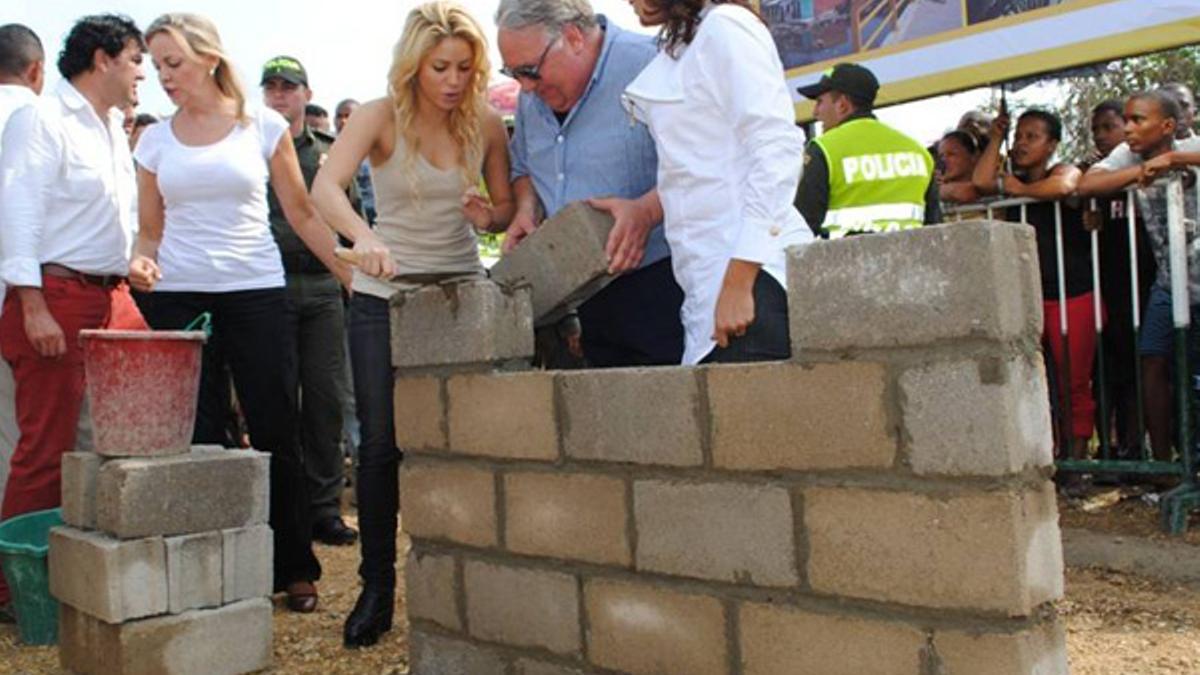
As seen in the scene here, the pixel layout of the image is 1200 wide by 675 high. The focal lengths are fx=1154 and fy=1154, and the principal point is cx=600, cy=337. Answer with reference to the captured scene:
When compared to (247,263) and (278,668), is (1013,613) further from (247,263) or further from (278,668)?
(247,263)

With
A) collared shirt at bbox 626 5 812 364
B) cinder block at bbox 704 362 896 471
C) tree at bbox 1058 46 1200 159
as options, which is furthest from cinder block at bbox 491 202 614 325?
tree at bbox 1058 46 1200 159

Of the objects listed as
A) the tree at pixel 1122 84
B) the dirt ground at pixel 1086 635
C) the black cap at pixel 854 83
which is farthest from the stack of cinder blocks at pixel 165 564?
the tree at pixel 1122 84

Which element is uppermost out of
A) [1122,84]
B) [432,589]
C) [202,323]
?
[1122,84]

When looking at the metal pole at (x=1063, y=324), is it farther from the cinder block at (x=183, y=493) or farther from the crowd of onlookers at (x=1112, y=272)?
the cinder block at (x=183, y=493)

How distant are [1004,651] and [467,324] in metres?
1.61

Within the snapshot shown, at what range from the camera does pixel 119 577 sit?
11.1ft

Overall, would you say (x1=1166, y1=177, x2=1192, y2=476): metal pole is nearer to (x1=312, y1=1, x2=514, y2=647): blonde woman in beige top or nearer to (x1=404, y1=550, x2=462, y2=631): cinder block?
(x1=312, y1=1, x2=514, y2=647): blonde woman in beige top

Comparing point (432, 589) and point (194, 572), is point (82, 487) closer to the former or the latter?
point (194, 572)

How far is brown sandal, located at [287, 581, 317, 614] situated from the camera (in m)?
4.19

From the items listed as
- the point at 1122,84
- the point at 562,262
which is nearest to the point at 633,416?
the point at 562,262

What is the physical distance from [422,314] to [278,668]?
128cm

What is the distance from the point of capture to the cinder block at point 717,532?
2.37 meters

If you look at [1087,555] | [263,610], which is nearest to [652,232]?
[263,610]

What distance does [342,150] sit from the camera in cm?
332
